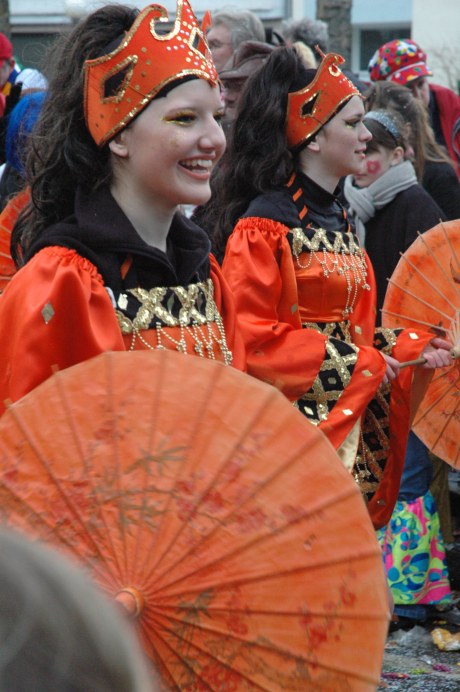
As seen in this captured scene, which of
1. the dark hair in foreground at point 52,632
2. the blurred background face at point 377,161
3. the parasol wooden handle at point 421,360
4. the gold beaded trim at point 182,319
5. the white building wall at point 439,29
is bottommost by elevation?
the white building wall at point 439,29

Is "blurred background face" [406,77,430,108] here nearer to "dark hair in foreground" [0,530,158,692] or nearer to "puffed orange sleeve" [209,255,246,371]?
"puffed orange sleeve" [209,255,246,371]

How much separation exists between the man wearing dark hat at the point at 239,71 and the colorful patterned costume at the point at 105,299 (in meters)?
2.71

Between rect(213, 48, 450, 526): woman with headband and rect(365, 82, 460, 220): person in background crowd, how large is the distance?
5.14 feet

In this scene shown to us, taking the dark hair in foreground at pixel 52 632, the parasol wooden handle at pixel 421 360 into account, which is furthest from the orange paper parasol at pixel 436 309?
the dark hair in foreground at pixel 52 632

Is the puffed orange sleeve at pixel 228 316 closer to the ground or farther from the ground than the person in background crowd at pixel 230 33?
farther from the ground

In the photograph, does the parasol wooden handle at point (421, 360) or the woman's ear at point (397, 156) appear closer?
the parasol wooden handle at point (421, 360)

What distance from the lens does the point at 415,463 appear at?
579 cm

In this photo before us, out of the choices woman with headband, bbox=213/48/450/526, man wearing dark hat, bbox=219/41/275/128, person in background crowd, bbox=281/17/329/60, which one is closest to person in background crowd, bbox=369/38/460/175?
person in background crowd, bbox=281/17/329/60

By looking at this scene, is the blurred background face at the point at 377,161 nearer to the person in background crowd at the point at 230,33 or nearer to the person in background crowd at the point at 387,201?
the person in background crowd at the point at 387,201

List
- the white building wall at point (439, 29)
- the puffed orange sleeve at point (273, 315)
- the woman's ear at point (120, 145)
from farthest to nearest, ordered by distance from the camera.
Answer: the white building wall at point (439, 29) → the puffed orange sleeve at point (273, 315) → the woman's ear at point (120, 145)

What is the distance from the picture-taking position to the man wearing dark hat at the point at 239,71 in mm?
5902

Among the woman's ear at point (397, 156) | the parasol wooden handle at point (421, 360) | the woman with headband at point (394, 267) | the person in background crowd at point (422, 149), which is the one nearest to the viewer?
the parasol wooden handle at point (421, 360)

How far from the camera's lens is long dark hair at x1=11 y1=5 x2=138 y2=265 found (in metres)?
3.10

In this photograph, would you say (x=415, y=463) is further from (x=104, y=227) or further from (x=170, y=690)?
(x=170, y=690)
